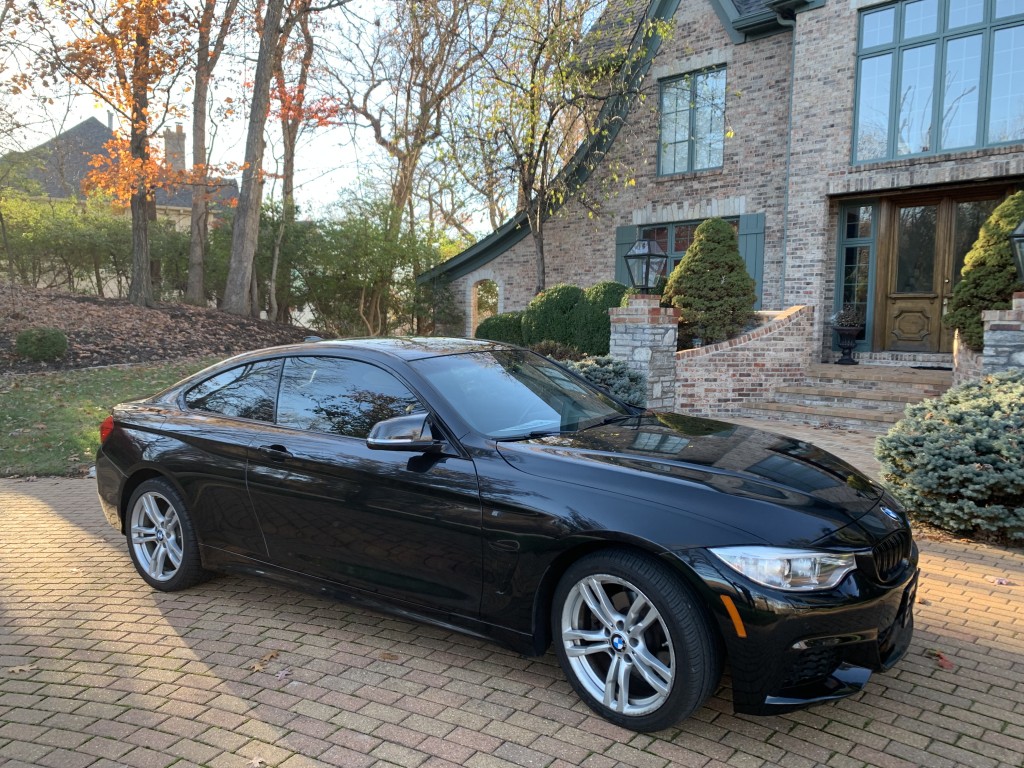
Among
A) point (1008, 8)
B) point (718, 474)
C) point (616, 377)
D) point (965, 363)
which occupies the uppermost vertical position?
point (1008, 8)

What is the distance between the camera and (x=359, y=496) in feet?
11.8

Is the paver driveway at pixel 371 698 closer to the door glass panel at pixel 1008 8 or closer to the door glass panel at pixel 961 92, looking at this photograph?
the door glass panel at pixel 961 92

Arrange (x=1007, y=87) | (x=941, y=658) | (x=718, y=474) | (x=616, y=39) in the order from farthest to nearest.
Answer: (x=616, y=39) < (x=1007, y=87) < (x=941, y=658) < (x=718, y=474)

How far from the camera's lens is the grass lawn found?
335 inches

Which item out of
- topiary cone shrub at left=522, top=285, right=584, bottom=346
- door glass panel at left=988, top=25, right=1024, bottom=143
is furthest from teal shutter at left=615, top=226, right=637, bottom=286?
door glass panel at left=988, top=25, right=1024, bottom=143

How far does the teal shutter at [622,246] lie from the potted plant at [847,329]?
14.9 feet

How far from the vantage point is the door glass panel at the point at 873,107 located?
1235cm

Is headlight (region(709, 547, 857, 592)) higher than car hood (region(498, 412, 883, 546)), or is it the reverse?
car hood (region(498, 412, 883, 546))

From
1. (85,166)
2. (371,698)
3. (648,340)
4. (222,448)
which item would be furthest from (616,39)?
(85,166)

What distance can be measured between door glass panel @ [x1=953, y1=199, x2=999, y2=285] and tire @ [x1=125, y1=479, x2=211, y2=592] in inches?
472

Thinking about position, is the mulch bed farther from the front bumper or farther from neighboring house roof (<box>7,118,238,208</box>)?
neighboring house roof (<box>7,118,238,208</box>)

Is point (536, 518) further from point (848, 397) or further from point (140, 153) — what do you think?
point (140, 153)

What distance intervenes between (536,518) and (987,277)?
9259 millimetres

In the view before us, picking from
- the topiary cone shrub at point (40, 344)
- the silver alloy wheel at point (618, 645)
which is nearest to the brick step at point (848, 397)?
the silver alloy wheel at point (618, 645)
